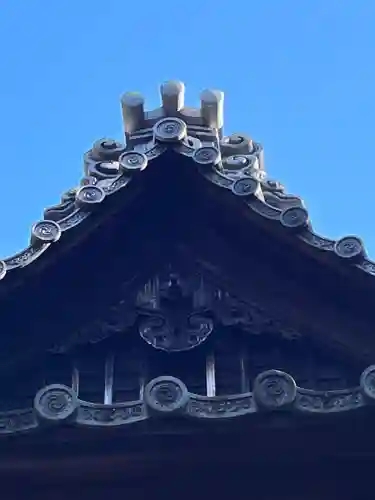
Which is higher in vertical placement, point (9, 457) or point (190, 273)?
point (190, 273)

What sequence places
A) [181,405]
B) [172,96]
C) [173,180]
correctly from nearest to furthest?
1. [181,405]
2. [173,180]
3. [172,96]

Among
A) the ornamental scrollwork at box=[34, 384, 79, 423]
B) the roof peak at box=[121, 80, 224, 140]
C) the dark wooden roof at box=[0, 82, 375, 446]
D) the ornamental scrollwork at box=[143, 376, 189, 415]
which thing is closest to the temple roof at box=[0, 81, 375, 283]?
the dark wooden roof at box=[0, 82, 375, 446]

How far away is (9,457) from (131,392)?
1263mm

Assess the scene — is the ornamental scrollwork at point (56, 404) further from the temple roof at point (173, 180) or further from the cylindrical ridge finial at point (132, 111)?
the cylindrical ridge finial at point (132, 111)

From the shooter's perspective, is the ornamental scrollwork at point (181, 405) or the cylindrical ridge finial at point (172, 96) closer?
the ornamental scrollwork at point (181, 405)

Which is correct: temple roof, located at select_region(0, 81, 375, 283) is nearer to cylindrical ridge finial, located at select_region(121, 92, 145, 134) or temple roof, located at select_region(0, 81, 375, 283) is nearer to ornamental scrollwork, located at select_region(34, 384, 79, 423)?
cylindrical ridge finial, located at select_region(121, 92, 145, 134)

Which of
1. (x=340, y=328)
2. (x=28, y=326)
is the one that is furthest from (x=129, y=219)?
(x=340, y=328)

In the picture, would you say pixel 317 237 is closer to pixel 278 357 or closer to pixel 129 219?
pixel 278 357

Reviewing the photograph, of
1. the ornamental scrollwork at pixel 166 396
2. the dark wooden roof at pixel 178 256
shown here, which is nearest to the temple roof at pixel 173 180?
the dark wooden roof at pixel 178 256

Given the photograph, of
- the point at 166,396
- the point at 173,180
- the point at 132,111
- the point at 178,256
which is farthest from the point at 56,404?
the point at 132,111

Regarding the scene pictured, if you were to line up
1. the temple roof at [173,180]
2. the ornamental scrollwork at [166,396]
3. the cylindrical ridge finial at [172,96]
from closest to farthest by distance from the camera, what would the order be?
1. the ornamental scrollwork at [166,396]
2. the temple roof at [173,180]
3. the cylindrical ridge finial at [172,96]

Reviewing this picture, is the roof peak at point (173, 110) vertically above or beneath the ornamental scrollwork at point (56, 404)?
above

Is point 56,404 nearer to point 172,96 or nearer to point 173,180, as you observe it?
point 173,180

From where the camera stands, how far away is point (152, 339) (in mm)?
6336
